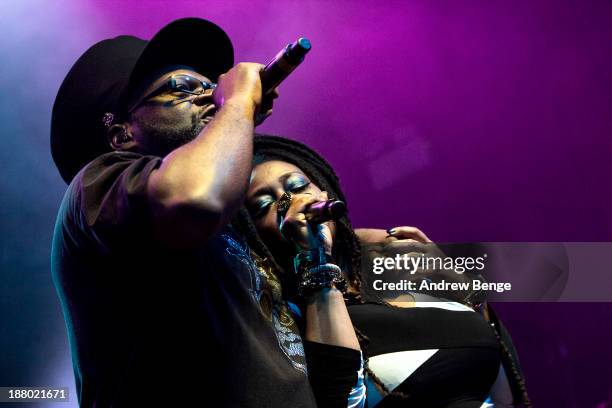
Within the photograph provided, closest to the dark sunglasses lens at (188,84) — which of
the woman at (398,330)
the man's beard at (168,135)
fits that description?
the man's beard at (168,135)

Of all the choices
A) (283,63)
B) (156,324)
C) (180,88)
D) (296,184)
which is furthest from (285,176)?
(156,324)

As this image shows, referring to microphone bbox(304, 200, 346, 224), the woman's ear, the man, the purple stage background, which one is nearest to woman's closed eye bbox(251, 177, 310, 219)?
microphone bbox(304, 200, 346, 224)

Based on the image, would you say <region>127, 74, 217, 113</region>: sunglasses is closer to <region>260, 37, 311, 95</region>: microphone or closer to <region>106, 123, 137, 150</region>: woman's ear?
<region>106, 123, 137, 150</region>: woman's ear

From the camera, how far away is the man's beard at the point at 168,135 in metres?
1.49

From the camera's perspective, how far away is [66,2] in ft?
8.68

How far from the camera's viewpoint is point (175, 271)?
1.25 metres

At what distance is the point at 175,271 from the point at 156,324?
12 centimetres

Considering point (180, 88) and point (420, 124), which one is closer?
point (180, 88)

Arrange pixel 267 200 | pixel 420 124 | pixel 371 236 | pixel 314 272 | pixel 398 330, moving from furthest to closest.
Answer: pixel 420 124 < pixel 371 236 < pixel 267 200 < pixel 398 330 < pixel 314 272

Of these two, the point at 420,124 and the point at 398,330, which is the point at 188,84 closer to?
the point at 398,330

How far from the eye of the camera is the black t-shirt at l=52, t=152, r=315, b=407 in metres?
1.24

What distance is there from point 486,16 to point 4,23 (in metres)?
1.90

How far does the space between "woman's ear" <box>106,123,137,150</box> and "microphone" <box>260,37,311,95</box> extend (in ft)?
1.25

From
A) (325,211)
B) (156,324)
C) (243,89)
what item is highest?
(243,89)
